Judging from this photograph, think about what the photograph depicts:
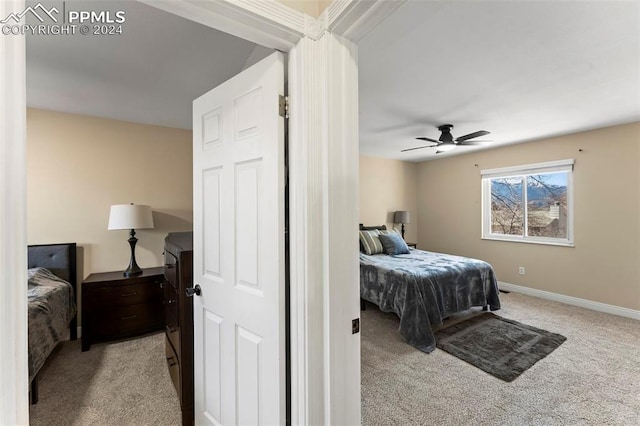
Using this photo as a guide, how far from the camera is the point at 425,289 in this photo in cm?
293

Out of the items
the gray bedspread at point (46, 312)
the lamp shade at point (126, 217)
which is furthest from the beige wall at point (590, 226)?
the gray bedspread at point (46, 312)

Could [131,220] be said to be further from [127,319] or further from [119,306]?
[127,319]

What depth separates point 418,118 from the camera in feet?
10.4

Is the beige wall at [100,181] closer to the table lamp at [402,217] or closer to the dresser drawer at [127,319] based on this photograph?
the dresser drawer at [127,319]

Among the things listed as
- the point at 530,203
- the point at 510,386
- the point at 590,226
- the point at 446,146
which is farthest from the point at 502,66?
the point at 530,203

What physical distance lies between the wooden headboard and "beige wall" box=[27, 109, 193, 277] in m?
0.11

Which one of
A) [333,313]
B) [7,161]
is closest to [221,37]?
[7,161]

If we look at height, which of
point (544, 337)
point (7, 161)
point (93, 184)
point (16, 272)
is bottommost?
point (544, 337)

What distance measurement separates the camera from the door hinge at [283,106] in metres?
1.14

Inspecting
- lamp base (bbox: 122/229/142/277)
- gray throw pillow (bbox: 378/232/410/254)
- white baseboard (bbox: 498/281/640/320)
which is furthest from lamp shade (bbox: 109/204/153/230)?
white baseboard (bbox: 498/281/640/320)

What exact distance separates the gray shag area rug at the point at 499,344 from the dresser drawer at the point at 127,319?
117 inches

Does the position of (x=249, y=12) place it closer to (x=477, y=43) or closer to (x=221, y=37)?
(x=221, y=37)

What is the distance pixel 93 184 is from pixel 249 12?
3099 millimetres

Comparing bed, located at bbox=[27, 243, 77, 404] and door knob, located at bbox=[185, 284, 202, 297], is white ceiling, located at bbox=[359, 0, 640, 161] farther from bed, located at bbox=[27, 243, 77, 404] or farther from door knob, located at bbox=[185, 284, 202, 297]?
bed, located at bbox=[27, 243, 77, 404]
